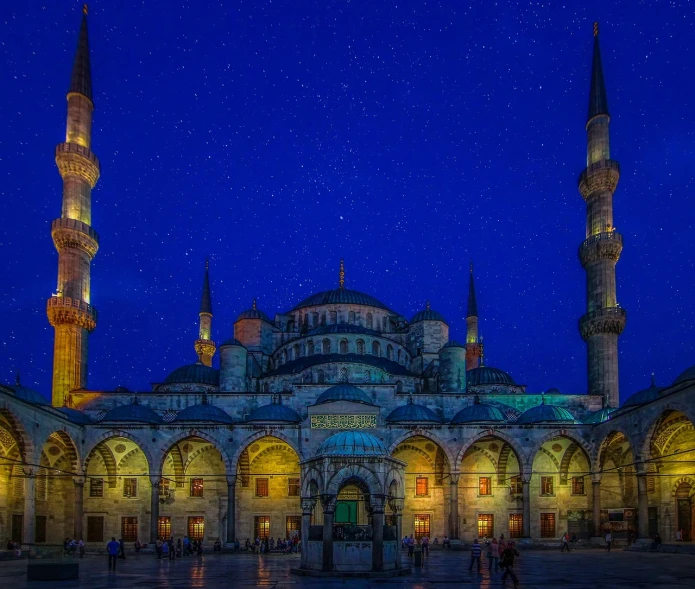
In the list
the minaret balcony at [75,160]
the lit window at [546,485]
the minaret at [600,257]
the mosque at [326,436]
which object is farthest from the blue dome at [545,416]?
the minaret balcony at [75,160]

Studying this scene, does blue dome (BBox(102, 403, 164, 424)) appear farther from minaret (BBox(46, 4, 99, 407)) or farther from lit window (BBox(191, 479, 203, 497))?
minaret (BBox(46, 4, 99, 407))

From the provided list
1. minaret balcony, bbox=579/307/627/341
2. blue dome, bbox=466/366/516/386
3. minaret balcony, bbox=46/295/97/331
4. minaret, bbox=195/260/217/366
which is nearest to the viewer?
minaret balcony, bbox=46/295/97/331

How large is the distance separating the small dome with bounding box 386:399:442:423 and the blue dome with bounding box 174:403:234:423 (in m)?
7.23

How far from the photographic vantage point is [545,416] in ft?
106

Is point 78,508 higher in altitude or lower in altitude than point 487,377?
lower

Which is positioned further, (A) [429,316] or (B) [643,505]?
(A) [429,316]

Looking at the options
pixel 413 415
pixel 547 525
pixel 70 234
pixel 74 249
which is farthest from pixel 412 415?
pixel 70 234

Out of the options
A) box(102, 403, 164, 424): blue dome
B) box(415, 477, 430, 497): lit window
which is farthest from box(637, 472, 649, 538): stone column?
box(102, 403, 164, 424): blue dome

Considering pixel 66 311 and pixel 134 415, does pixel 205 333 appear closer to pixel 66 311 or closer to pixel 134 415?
pixel 66 311

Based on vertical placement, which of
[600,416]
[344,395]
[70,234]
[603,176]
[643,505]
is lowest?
[643,505]

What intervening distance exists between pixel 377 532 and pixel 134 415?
18.0 meters

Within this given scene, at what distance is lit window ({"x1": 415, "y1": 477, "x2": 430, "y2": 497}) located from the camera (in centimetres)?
3409

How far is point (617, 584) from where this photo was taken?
49.1ft

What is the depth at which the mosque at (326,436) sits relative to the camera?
1131 inches
